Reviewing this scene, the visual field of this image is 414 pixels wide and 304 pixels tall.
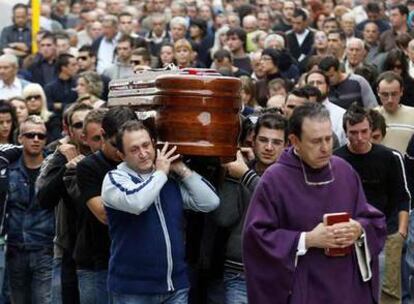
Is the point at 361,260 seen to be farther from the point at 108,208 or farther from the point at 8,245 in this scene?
the point at 8,245

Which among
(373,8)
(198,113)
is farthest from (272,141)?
(373,8)

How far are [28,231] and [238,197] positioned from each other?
2603 mm

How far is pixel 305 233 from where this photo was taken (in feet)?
26.0

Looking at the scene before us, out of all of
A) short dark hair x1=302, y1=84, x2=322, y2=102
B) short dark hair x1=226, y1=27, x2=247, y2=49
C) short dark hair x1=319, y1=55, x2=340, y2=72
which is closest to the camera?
short dark hair x1=302, y1=84, x2=322, y2=102

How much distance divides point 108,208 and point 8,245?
2.95m

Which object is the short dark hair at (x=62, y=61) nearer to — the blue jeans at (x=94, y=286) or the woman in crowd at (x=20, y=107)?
the woman in crowd at (x=20, y=107)

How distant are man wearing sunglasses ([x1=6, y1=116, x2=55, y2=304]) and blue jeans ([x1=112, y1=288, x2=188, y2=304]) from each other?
2764 millimetres

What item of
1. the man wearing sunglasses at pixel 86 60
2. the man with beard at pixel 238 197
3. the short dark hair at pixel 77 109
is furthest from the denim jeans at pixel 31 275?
the man wearing sunglasses at pixel 86 60

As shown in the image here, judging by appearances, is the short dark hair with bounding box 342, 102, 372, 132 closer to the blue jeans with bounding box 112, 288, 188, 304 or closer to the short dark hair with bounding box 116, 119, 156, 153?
the short dark hair with bounding box 116, 119, 156, 153

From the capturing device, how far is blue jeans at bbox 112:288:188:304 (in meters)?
8.55

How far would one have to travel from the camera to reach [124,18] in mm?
20391

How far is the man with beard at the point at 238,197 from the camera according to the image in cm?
932

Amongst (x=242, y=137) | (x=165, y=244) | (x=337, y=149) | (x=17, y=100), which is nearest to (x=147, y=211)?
(x=165, y=244)

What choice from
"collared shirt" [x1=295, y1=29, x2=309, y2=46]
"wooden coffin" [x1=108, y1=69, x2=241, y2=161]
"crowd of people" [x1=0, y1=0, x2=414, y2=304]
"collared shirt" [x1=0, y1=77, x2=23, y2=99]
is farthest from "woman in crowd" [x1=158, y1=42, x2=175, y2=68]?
"wooden coffin" [x1=108, y1=69, x2=241, y2=161]
